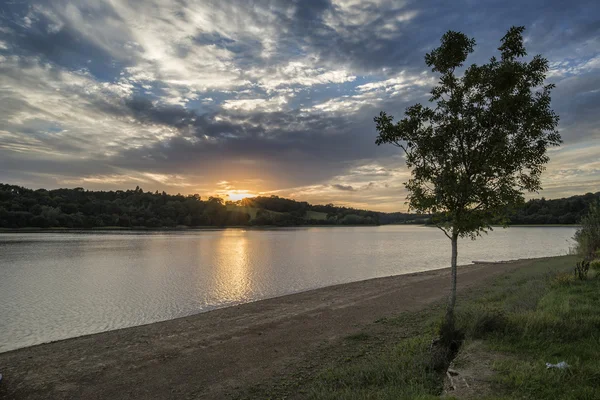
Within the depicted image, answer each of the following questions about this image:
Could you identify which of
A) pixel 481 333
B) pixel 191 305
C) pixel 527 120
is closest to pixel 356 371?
pixel 481 333

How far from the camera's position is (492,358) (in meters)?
7.59

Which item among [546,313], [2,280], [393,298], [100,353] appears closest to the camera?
[546,313]

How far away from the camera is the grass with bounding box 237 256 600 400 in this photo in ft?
20.5

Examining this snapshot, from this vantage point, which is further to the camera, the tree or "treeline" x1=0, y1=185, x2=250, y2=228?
"treeline" x1=0, y1=185, x2=250, y2=228

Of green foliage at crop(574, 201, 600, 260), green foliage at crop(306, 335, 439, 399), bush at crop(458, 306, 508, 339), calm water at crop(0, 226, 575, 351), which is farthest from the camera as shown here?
green foliage at crop(574, 201, 600, 260)

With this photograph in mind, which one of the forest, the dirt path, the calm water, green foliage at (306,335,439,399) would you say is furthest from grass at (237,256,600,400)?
the forest

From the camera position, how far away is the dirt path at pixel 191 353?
9.12 metres

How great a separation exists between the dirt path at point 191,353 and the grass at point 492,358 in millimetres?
1320

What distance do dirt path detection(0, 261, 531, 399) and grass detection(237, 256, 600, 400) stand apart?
1.32 m

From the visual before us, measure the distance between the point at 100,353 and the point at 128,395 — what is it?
13.5ft

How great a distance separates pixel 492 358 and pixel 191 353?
868 centimetres

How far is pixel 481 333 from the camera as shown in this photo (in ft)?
30.6

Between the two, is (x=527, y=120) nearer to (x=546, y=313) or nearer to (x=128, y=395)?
(x=546, y=313)

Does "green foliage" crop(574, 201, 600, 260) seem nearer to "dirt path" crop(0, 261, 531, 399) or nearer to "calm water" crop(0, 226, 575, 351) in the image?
"dirt path" crop(0, 261, 531, 399)
